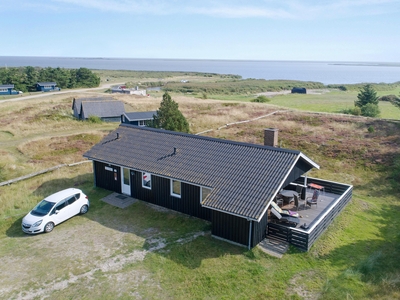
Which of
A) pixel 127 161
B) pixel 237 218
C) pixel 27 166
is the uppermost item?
pixel 127 161

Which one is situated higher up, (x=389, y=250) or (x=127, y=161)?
(x=127, y=161)

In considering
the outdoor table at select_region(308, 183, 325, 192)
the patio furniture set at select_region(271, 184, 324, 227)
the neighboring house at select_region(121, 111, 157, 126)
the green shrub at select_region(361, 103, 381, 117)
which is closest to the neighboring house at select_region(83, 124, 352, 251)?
the outdoor table at select_region(308, 183, 325, 192)

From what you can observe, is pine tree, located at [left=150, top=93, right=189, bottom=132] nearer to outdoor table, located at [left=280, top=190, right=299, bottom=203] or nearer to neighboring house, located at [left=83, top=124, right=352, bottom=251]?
neighboring house, located at [left=83, top=124, right=352, bottom=251]

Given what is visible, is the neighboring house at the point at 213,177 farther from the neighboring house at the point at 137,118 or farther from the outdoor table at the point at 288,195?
the neighboring house at the point at 137,118

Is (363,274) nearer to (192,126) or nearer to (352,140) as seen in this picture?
(352,140)

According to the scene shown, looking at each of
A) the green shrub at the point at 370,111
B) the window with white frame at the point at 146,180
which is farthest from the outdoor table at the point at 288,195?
the green shrub at the point at 370,111

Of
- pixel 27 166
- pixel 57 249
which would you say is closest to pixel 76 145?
pixel 27 166

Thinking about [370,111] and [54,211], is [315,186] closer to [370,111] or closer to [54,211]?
[54,211]
